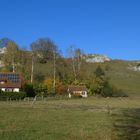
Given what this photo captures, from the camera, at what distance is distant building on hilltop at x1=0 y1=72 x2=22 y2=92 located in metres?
92.6

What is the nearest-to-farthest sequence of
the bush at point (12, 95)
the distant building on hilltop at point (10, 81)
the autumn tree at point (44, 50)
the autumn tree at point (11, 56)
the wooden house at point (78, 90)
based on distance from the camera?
1. the bush at point (12, 95)
2. the distant building on hilltop at point (10, 81)
3. the wooden house at point (78, 90)
4. the autumn tree at point (11, 56)
5. the autumn tree at point (44, 50)

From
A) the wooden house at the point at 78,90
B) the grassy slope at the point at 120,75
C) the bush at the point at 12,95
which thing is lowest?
the bush at the point at 12,95

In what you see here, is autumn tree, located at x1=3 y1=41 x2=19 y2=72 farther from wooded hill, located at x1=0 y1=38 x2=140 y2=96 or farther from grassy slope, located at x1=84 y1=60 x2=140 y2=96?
grassy slope, located at x1=84 y1=60 x2=140 y2=96

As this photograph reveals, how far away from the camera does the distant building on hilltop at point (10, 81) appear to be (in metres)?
92.6

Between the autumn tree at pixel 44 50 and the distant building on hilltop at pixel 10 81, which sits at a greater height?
the autumn tree at pixel 44 50

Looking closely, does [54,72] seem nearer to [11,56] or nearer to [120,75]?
[11,56]

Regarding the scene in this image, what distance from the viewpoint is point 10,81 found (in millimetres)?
94688

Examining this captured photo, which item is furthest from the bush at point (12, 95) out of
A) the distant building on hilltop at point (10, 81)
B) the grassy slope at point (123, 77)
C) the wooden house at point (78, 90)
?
the grassy slope at point (123, 77)

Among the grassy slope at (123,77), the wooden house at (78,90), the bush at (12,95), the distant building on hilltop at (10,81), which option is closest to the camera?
the bush at (12,95)

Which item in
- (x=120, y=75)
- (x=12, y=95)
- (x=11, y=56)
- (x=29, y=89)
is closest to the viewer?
(x=12, y=95)

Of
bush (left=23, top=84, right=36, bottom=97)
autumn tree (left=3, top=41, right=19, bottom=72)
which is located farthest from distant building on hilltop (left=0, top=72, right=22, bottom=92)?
autumn tree (left=3, top=41, right=19, bottom=72)

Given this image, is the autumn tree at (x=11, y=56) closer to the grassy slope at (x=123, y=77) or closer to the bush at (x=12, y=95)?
the grassy slope at (x=123, y=77)

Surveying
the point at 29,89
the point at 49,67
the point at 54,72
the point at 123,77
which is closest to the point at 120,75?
the point at 123,77

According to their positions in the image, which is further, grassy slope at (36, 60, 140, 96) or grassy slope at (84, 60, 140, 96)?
grassy slope at (84, 60, 140, 96)
